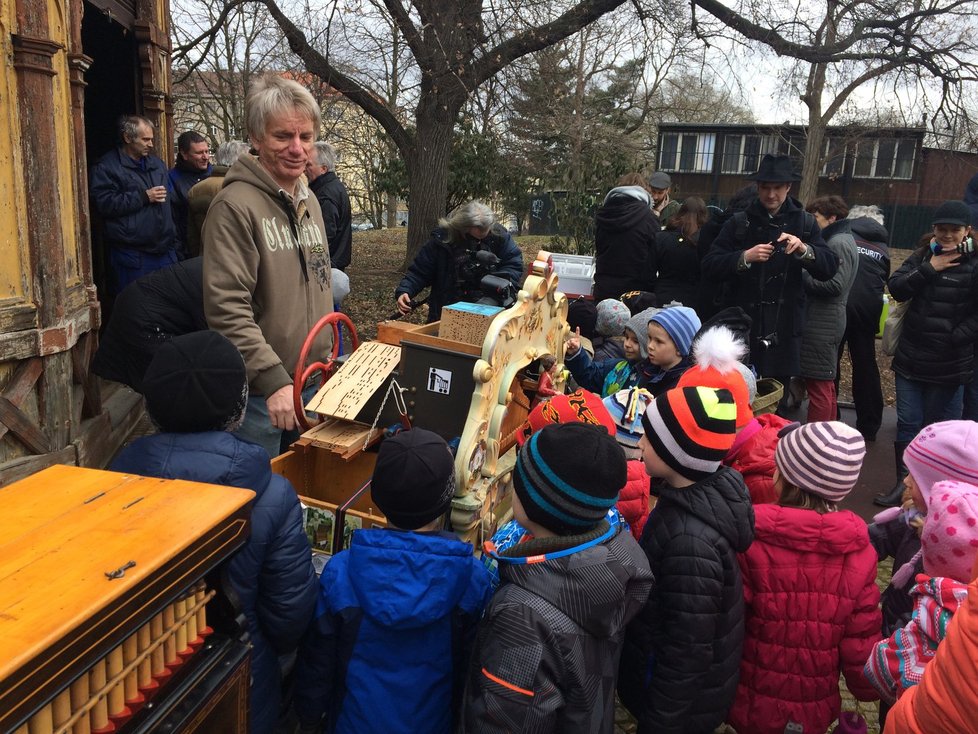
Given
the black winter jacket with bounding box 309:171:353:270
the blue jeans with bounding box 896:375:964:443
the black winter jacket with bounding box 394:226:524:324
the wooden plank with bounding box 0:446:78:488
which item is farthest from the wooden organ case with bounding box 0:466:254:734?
the blue jeans with bounding box 896:375:964:443

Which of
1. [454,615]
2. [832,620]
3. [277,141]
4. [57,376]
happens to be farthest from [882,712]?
[57,376]

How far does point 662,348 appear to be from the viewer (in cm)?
324

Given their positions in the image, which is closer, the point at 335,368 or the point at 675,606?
the point at 675,606

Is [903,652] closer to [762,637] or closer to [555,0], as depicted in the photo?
[762,637]

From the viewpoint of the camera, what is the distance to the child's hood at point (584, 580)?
1659 mm

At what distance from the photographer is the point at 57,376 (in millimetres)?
3910

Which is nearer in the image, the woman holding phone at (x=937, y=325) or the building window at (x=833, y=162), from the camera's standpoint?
the woman holding phone at (x=937, y=325)

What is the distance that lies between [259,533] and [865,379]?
497 cm

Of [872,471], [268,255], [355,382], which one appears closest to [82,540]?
[355,382]

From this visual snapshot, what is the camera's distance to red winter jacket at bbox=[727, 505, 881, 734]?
2070 mm

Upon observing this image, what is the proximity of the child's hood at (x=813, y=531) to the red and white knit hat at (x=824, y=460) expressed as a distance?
8 centimetres

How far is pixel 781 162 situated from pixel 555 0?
203 inches

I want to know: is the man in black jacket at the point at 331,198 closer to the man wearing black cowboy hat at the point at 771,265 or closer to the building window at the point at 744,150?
the man wearing black cowboy hat at the point at 771,265

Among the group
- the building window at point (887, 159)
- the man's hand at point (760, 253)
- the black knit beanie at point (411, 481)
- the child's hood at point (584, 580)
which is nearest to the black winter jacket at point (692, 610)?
the child's hood at point (584, 580)
